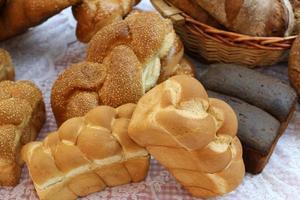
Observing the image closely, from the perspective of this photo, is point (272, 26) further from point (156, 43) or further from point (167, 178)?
point (167, 178)

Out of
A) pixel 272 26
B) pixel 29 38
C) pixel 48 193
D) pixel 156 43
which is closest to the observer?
pixel 48 193

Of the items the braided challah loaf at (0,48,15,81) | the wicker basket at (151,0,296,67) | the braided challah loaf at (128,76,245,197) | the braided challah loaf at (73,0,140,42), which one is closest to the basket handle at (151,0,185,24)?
the wicker basket at (151,0,296,67)

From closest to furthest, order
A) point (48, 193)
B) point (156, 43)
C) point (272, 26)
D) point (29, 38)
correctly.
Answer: point (48, 193) → point (156, 43) → point (272, 26) → point (29, 38)

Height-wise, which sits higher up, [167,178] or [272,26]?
[272,26]

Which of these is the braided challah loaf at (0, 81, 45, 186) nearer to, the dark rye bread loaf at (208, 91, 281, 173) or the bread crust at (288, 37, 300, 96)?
the dark rye bread loaf at (208, 91, 281, 173)

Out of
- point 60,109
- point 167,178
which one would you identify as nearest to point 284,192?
point 167,178
